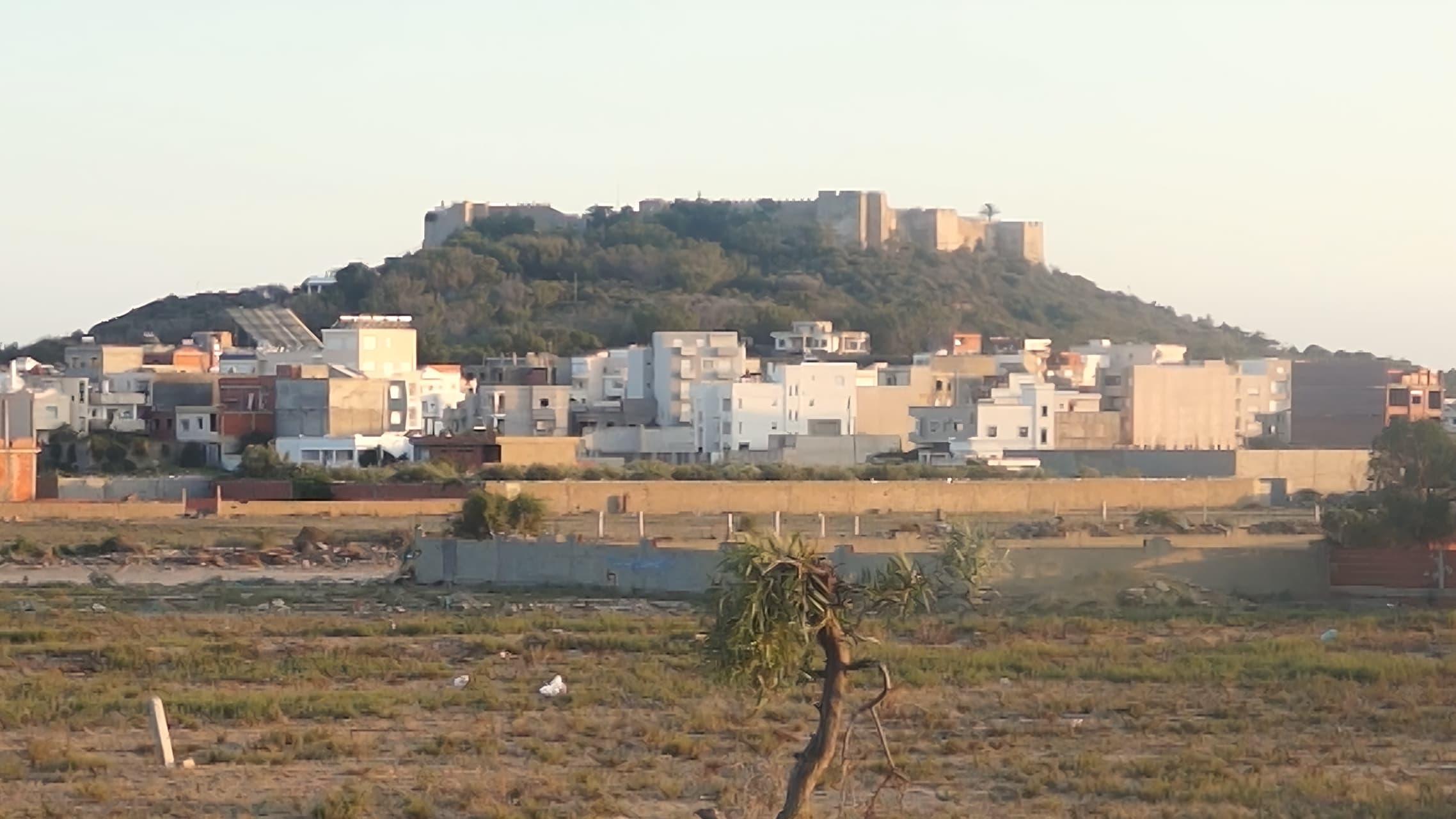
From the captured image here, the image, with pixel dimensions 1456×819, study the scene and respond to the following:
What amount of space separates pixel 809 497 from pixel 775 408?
1082 inches

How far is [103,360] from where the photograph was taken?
4178 inches

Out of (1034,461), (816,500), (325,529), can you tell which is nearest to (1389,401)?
(1034,461)

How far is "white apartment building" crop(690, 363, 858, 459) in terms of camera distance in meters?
89.8

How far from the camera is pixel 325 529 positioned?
54312 millimetres

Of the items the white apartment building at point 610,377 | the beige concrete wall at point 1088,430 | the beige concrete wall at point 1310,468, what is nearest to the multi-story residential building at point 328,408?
the white apartment building at point 610,377

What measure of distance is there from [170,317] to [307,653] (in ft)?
450

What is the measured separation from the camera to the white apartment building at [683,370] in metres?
98.0

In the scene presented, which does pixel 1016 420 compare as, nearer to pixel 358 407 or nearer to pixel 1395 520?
pixel 358 407

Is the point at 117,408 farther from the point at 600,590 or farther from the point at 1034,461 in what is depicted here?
the point at 600,590

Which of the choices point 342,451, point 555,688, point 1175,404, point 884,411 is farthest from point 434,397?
point 555,688

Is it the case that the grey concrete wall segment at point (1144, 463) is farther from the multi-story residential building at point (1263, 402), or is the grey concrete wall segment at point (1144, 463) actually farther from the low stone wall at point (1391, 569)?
the low stone wall at point (1391, 569)

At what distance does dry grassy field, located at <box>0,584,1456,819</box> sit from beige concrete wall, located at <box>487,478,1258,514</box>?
99.2ft

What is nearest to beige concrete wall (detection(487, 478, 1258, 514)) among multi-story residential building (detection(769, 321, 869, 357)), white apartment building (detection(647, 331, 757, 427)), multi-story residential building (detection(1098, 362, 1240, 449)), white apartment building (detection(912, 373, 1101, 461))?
white apartment building (detection(912, 373, 1101, 461))

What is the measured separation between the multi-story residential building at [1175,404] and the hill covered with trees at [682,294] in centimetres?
2996
